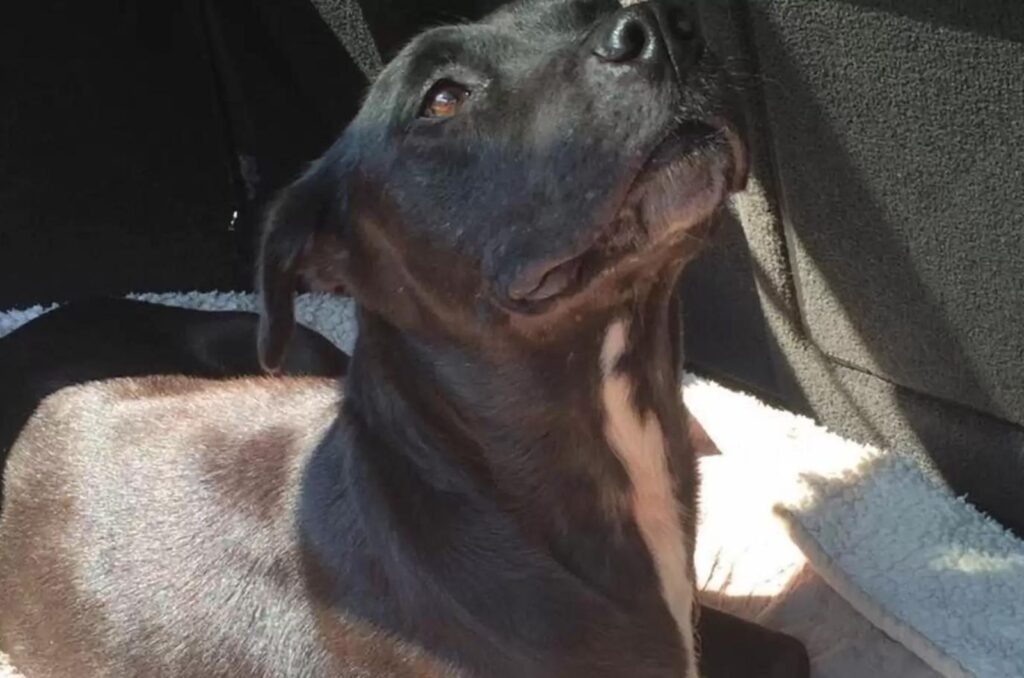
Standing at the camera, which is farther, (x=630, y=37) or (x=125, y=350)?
(x=125, y=350)

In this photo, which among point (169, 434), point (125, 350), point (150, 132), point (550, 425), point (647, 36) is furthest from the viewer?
point (150, 132)

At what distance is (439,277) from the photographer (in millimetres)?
2020

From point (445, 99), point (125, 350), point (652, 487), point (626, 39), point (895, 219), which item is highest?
point (626, 39)

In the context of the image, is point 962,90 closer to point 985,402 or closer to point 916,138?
point 916,138

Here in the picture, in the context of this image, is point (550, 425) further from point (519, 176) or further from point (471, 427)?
point (519, 176)

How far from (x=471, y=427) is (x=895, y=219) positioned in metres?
0.80

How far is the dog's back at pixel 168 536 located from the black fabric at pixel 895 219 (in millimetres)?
884

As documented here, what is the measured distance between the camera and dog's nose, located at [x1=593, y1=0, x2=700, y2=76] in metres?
1.74

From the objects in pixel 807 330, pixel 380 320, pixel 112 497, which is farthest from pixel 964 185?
pixel 112 497

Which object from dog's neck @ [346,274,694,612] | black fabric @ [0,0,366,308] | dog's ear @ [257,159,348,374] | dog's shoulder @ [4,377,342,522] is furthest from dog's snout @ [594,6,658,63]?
black fabric @ [0,0,366,308]

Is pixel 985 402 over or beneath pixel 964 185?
beneath

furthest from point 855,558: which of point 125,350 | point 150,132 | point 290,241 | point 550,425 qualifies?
point 150,132

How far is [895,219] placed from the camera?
2438mm

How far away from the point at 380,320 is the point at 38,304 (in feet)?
6.44
